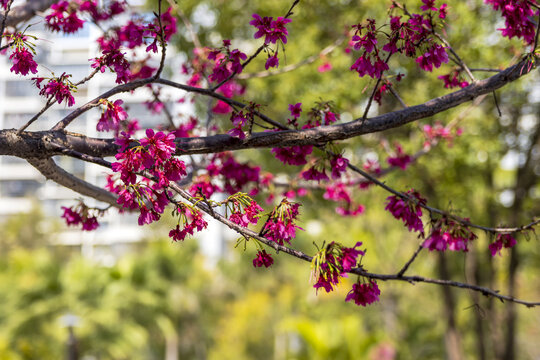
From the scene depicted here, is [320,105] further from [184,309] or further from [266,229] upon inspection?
[184,309]

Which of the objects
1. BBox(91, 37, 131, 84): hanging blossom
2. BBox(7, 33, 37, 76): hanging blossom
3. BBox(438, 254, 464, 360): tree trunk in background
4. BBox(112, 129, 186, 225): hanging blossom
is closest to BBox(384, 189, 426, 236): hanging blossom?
BBox(112, 129, 186, 225): hanging blossom

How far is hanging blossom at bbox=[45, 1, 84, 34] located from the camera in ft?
12.6

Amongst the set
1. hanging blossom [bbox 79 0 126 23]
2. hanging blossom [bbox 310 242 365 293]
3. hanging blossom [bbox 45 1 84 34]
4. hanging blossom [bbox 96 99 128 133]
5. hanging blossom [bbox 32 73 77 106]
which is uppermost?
hanging blossom [bbox 79 0 126 23]

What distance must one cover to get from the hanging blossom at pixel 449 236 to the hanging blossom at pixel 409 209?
0.09 m

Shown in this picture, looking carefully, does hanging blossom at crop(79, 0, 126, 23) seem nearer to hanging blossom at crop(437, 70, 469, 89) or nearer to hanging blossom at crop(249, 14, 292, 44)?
hanging blossom at crop(249, 14, 292, 44)

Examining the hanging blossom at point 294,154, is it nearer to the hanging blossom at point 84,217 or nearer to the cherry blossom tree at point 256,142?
the cherry blossom tree at point 256,142

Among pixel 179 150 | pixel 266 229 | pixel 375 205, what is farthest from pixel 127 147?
pixel 375 205

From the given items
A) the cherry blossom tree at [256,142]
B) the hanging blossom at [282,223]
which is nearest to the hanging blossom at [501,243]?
the cherry blossom tree at [256,142]

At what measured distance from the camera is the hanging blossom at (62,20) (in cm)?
383

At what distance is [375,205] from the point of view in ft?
37.0

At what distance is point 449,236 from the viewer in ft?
9.65

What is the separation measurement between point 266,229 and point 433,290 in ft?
61.7

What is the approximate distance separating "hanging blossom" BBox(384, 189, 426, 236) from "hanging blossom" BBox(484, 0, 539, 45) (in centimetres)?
122

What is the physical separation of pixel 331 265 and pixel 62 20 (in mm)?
2821
